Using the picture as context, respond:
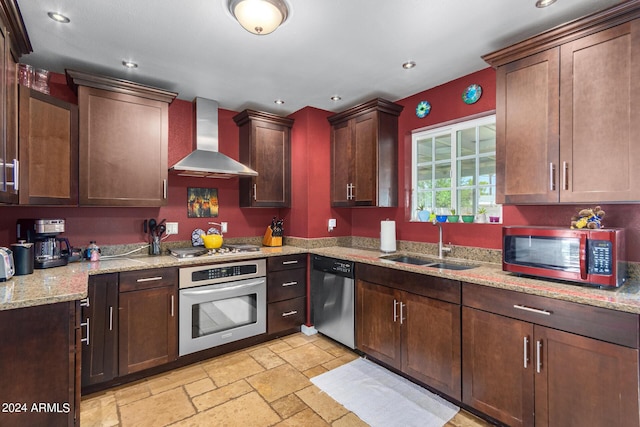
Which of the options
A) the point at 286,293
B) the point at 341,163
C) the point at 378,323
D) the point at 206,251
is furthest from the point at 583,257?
the point at 206,251

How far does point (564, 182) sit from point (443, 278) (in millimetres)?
947

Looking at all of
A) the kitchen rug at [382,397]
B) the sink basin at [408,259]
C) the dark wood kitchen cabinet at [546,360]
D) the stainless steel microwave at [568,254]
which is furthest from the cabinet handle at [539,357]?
the sink basin at [408,259]

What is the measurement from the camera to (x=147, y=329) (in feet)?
8.27

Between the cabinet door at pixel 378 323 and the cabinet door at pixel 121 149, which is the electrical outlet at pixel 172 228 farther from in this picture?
the cabinet door at pixel 378 323

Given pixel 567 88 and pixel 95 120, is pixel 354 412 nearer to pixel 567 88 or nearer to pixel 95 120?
pixel 567 88

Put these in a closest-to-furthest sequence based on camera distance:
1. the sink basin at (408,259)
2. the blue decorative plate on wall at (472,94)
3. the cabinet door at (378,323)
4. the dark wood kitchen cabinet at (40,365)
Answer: the dark wood kitchen cabinet at (40,365) → the cabinet door at (378,323) → the blue decorative plate on wall at (472,94) → the sink basin at (408,259)

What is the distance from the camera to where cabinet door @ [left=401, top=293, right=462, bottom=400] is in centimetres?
212

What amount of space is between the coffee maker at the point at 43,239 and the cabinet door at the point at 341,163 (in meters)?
2.55

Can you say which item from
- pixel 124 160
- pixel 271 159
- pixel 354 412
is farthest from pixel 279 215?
pixel 354 412

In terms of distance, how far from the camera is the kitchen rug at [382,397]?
2.05m

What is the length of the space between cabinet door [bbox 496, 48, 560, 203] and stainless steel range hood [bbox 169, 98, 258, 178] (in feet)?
7.47

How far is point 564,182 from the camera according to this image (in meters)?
1.91

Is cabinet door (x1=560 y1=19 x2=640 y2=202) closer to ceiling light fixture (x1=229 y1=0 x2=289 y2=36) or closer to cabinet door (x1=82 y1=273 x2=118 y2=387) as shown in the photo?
ceiling light fixture (x1=229 y1=0 x2=289 y2=36)

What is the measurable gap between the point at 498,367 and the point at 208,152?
307cm
